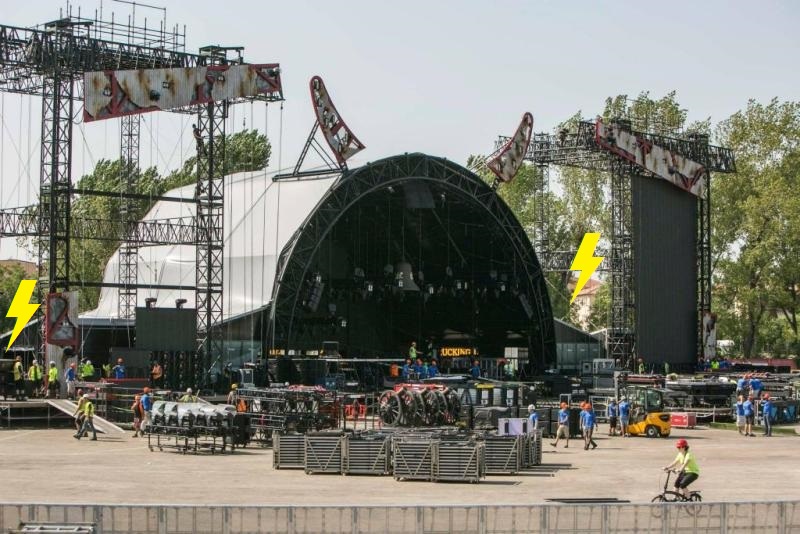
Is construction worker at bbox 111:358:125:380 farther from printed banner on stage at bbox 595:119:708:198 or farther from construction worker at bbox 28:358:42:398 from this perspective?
printed banner on stage at bbox 595:119:708:198

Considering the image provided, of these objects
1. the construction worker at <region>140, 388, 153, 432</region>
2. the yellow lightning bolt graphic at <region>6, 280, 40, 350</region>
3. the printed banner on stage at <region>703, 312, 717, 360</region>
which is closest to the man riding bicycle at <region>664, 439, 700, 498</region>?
the construction worker at <region>140, 388, 153, 432</region>

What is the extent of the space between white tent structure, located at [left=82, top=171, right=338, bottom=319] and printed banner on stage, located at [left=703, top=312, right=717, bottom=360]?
1060 inches

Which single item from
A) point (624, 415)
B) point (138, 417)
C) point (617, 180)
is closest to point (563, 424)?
point (624, 415)

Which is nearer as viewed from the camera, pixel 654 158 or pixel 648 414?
pixel 648 414

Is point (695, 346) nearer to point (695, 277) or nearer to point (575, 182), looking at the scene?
point (695, 277)

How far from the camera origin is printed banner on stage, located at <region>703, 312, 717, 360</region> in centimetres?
8050

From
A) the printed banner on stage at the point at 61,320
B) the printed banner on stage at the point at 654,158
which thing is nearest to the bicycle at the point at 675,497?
the printed banner on stage at the point at 61,320

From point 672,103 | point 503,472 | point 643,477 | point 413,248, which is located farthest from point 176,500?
point 672,103

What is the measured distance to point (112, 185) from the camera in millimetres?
112250

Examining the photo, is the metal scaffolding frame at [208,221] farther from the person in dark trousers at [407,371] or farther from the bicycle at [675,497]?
the bicycle at [675,497]

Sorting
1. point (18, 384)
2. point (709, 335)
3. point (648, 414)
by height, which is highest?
point (709, 335)

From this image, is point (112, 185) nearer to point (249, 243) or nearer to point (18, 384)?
point (249, 243)

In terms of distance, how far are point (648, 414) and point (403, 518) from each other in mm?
29459

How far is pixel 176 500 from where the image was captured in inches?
1111
